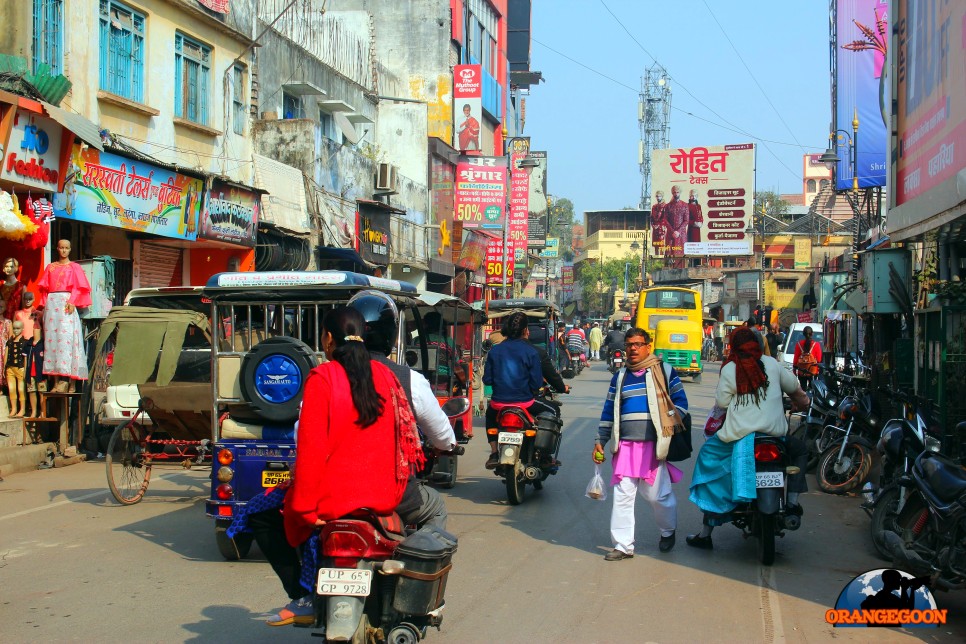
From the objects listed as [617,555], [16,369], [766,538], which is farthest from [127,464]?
[766,538]

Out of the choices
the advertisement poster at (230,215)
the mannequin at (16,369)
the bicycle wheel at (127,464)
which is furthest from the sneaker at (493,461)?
the advertisement poster at (230,215)

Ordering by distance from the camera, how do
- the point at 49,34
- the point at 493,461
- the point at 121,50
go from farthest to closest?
1. the point at 121,50
2. the point at 49,34
3. the point at 493,461

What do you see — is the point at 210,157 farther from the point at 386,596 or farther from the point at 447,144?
the point at 447,144

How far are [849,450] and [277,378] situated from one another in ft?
21.7

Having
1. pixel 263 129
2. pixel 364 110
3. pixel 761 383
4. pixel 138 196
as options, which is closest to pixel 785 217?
pixel 364 110

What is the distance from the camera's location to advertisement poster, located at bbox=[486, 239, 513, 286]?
40.3 m

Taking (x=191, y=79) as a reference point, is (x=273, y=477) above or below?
below

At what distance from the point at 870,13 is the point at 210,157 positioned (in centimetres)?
2080

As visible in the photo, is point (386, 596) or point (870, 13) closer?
point (386, 596)

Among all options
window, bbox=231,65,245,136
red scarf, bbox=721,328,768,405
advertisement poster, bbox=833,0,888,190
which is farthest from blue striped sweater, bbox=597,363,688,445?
advertisement poster, bbox=833,0,888,190

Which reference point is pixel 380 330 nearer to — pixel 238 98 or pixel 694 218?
pixel 238 98

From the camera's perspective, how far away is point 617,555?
730cm

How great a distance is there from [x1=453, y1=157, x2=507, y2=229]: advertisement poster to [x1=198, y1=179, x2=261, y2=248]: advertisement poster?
1312 cm

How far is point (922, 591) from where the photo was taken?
586 cm
